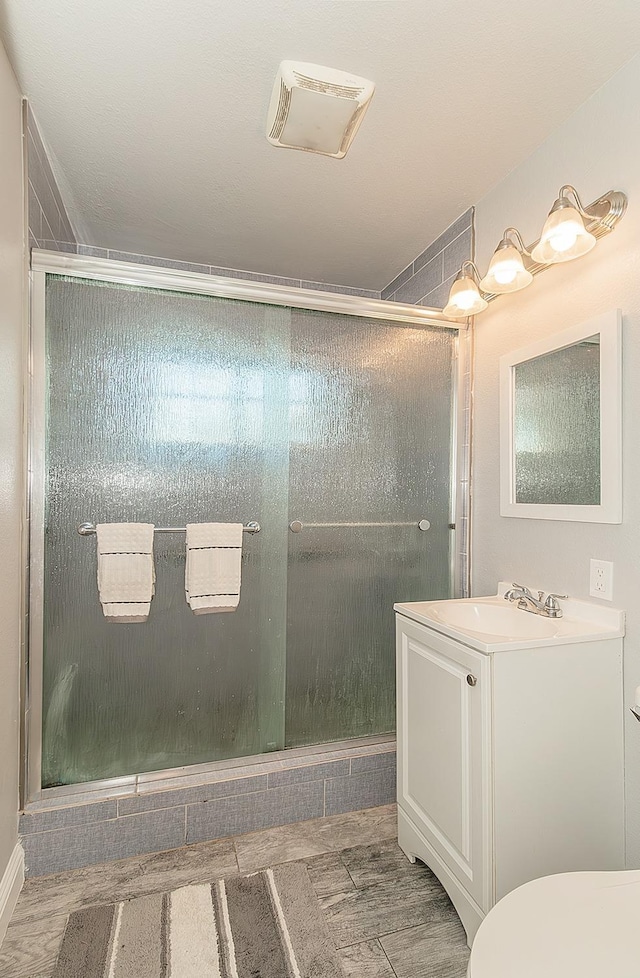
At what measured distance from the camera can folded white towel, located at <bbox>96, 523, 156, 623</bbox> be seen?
176cm

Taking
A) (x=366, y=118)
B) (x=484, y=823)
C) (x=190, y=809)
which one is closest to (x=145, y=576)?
(x=190, y=809)

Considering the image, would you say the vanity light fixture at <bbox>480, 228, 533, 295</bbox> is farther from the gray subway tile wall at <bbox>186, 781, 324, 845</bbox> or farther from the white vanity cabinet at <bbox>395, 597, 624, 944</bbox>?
the gray subway tile wall at <bbox>186, 781, 324, 845</bbox>

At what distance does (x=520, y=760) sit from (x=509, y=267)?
4.69ft

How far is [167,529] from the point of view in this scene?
1861 millimetres

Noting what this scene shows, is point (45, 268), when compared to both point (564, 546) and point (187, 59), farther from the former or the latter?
point (564, 546)

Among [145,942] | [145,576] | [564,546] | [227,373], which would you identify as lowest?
[145,942]

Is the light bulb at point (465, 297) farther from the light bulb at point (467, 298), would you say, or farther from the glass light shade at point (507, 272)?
the glass light shade at point (507, 272)

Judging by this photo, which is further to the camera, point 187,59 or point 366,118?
point 366,118

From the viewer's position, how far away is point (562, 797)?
4.59ft

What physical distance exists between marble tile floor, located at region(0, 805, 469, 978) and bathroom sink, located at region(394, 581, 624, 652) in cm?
79

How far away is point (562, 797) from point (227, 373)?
1.67 m

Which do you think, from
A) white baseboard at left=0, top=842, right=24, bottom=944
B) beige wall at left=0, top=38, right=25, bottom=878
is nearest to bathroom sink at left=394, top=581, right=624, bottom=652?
beige wall at left=0, top=38, right=25, bottom=878

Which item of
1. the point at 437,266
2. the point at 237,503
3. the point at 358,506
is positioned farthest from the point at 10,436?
the point at 437,266

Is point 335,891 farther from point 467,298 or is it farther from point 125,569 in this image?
point 467,298
